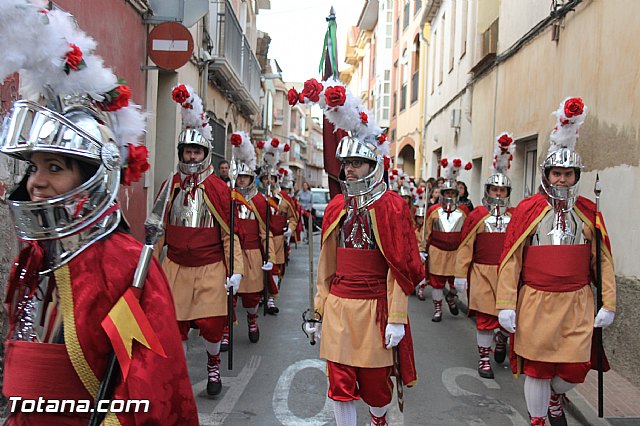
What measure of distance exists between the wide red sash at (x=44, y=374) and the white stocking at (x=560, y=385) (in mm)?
3670

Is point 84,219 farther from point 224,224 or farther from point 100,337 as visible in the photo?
point 224,224

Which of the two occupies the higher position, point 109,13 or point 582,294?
point 109,13

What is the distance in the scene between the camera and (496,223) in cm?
761

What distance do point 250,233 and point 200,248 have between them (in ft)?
9.95

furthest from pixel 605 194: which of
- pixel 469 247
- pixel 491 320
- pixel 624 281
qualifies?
pixel 491 320

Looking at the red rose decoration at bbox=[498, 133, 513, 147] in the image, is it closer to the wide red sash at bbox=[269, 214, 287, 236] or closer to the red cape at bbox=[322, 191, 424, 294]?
the wide red sash at bbox=[269, 214, 287, 236]

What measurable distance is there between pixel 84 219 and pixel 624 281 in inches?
244

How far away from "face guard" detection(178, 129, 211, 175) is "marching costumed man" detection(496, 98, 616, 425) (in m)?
2.68

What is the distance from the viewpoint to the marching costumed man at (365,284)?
4062 millimetres

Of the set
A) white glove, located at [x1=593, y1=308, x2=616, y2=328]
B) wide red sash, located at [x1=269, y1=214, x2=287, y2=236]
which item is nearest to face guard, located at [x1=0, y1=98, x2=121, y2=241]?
white glove, located at [x1=593, y1=308, x2=616, y2=328]

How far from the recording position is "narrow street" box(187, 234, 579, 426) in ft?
17.2

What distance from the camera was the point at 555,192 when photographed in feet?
16.0

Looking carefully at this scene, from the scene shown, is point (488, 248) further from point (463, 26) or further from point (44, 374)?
point (463, 26)

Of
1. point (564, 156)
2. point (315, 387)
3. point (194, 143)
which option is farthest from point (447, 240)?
point (194, 143)
